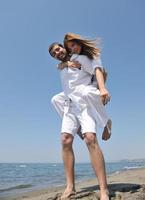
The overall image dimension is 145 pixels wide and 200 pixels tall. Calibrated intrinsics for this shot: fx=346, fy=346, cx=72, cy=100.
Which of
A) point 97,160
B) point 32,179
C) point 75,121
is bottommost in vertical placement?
point 32,179

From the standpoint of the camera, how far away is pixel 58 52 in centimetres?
457

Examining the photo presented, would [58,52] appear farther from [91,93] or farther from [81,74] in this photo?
[91,93]

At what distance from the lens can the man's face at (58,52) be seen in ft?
14.9

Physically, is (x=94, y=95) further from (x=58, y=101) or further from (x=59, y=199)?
(x=59, y=199)

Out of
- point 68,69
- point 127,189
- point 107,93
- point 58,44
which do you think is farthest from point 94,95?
point 127,189

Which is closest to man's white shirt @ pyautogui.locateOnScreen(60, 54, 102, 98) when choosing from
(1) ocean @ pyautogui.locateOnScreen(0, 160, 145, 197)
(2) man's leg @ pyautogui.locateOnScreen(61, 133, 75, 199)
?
(2) man's leg @ pyautogui.locateOnScreen(61, 133, 75, 199)

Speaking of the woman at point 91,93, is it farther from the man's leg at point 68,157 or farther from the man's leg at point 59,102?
the man's leg at point 59,102

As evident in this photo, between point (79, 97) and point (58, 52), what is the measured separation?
699mm

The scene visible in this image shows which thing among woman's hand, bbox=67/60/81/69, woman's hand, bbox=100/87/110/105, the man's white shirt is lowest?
woman's hand, bbox=100/87/110/105

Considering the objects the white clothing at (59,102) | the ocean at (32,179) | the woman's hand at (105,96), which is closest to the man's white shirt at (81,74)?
the white clothing at (59,102)

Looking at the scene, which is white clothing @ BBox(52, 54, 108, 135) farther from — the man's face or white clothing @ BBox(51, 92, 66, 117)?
the man's face

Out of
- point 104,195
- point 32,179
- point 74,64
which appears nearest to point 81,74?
point 74,64

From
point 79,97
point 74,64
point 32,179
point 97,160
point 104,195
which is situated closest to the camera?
point 104,195

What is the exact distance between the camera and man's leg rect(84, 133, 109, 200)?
395 centimetres
